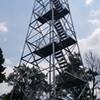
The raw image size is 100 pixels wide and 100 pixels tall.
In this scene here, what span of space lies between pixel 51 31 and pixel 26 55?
3208mm

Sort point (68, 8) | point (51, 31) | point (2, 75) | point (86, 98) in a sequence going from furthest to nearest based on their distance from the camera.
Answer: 1. point (86, 98)
2. point (2, 75)
3. point (68, 8)
4. point (51, 31)

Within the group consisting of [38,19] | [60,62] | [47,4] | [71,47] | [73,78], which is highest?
[47,4]

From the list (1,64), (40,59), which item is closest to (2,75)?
(1,64)

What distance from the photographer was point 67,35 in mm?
17219

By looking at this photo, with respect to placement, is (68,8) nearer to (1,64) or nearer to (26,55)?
(26,55)

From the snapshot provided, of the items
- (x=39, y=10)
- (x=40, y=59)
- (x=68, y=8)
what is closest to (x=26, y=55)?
(x=40, y=59)

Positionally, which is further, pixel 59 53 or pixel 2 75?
pixel 2 75

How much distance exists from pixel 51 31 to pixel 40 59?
3.19 m

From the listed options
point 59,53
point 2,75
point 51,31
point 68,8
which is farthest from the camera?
point 2,75

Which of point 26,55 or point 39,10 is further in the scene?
point 39,10

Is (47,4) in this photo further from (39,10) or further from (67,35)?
(67,35)

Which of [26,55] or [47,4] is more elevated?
[47,4]

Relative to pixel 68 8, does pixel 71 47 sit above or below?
below

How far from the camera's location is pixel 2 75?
28.1 meters
